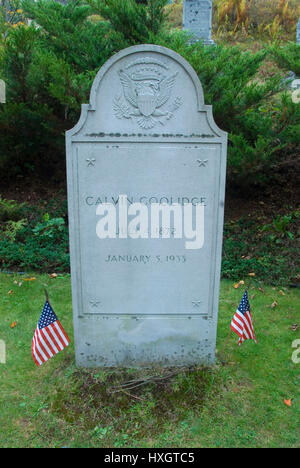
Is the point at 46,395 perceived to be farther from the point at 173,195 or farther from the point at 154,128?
the point at 154,128

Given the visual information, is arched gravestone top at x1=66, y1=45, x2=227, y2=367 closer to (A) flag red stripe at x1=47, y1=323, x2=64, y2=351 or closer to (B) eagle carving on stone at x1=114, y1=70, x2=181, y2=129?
(B) eagle carving on stone at x1=114, y1=70, x2=181, y2=129

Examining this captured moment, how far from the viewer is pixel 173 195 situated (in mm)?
3318

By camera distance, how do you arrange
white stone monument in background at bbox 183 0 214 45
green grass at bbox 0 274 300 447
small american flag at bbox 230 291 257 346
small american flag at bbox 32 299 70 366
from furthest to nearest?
white stone monument in background at bbox 183 0 214 45 → small american flag at bbox 230 291 257 346 → small american flag at bbox 32 299 70 366 → green grass at bbox 0 274 300 447

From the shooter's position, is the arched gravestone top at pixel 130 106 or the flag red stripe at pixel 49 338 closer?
the arched gravestone top at pixel 130 106

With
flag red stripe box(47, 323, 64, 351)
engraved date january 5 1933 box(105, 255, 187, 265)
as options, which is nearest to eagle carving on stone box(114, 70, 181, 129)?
engraved date january 5 1933 box(105, 255, 187, 265)

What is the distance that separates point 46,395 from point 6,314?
160 cm

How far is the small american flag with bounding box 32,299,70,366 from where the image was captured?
3418 millimetres

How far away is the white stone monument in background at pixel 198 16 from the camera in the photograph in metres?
13.3

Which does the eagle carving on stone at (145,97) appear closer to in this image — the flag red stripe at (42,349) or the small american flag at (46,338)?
the small american flag at (46,338)

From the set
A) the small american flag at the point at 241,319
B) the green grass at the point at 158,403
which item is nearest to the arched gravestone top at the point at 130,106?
the small american flag at the point at 241,319

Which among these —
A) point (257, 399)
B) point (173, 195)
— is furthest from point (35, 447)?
point (173, 195)

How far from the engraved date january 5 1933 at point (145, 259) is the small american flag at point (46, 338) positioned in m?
0.69

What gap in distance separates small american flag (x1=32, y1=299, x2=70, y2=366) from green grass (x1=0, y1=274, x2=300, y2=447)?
298 millimetres

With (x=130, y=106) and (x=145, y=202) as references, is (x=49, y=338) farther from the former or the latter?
(x=130, y=106)
